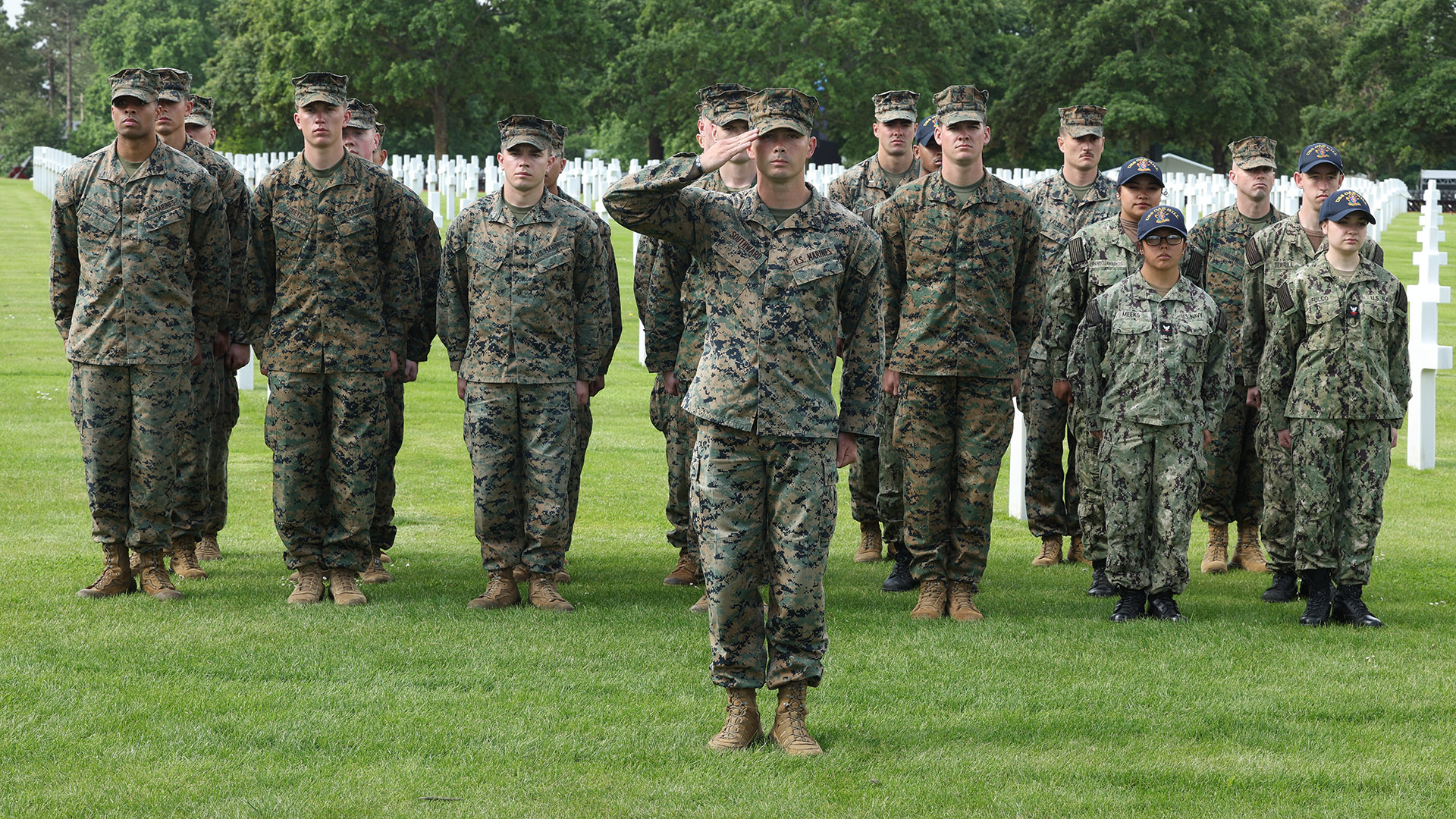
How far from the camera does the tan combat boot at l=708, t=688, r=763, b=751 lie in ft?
17.9

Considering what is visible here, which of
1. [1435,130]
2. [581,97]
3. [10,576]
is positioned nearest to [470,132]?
[581,97]

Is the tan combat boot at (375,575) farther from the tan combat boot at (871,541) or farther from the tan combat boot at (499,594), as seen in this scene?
the tan combat boot at (871,541)

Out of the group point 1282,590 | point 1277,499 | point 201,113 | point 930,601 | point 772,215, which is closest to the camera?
point 772,215

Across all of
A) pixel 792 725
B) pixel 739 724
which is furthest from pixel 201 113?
pixel 792 725

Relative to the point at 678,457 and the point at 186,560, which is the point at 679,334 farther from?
the point at 186,560

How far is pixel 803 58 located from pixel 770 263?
52.7 meters

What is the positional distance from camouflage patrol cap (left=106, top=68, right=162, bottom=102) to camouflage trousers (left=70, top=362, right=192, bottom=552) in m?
1.37

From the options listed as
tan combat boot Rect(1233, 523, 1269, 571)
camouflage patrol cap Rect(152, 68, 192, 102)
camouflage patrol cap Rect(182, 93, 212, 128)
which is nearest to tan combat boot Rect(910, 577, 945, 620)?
tan combat boot Rect(1233, 523, 1269, 571)

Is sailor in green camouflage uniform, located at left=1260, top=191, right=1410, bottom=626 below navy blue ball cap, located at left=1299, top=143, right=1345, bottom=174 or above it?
below

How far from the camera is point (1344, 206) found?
7.41 meters

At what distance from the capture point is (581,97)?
65062mm

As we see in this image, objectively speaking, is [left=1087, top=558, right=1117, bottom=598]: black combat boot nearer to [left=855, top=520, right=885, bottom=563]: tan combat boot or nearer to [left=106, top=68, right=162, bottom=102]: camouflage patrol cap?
[left=855, top=520, right=885, bottom=563]: tan combat boot

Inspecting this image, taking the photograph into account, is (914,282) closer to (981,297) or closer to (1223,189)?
(981,297)

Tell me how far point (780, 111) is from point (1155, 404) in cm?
306
